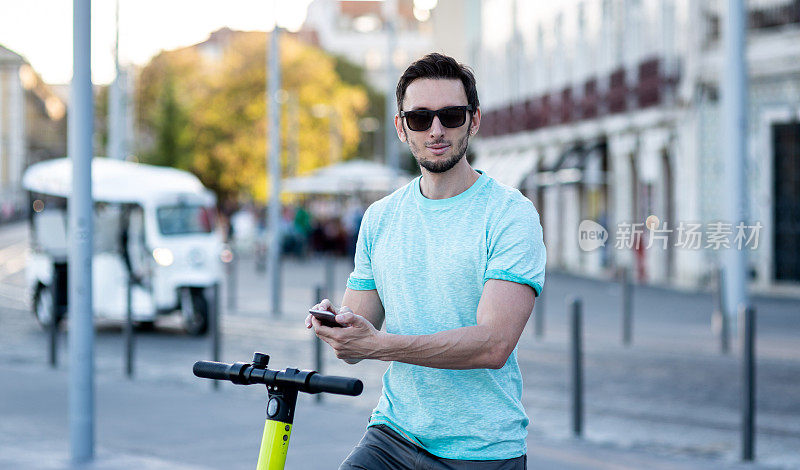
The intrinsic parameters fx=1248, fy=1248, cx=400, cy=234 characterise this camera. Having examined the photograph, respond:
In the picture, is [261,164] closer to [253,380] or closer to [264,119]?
[264,119]

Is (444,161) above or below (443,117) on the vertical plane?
below

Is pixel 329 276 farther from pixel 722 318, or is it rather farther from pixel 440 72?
pixel 440 72

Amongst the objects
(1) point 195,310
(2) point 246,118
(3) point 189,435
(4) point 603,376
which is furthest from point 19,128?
(3) point 189,435

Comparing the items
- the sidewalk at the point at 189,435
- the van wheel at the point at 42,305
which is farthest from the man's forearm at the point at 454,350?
the van wheel at the point at 42,305

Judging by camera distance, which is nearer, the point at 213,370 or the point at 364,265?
the point at 213,370

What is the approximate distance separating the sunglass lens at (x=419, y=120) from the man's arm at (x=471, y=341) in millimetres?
456

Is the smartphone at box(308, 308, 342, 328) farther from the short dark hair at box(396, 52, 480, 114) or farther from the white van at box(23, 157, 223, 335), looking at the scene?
the white van at box(23, 157, 223, 335)

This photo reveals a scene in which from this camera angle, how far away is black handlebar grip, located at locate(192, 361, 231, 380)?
3166 mm

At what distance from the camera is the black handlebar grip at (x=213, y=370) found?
317 cm

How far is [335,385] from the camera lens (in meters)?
2.94

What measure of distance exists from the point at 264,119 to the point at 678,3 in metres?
33.7

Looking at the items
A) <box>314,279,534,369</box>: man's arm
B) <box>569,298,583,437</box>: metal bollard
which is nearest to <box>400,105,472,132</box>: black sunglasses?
<box>314,279,534,369</box>: man's arm

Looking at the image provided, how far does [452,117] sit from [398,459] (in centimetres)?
93

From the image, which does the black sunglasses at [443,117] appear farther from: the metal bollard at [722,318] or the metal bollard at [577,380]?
the metal bollard at [722,318]
